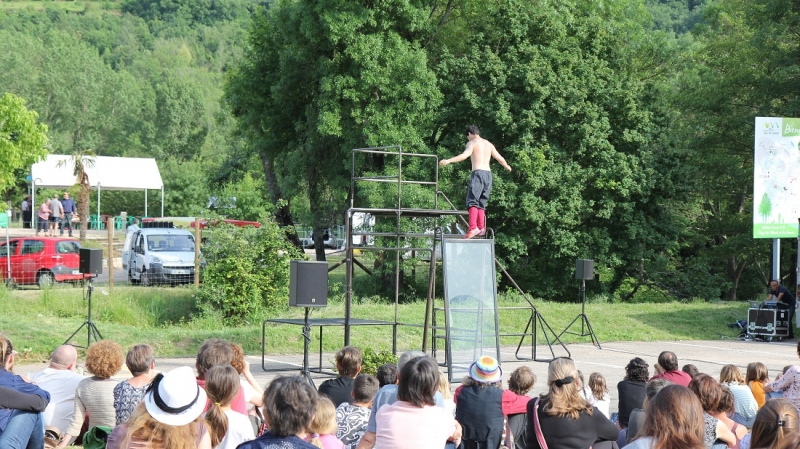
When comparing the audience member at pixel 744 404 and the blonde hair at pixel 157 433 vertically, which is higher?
the blonde hair at pixel 157 433

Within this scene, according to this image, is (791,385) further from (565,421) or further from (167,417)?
(167,417)

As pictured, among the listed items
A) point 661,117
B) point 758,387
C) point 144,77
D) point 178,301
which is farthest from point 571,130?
point 144,77

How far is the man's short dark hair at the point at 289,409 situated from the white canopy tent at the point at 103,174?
4378cm

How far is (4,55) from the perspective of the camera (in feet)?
270

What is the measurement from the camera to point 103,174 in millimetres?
49656

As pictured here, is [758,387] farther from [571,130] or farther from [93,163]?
[93,163]

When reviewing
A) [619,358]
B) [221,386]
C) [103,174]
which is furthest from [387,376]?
[103,174]

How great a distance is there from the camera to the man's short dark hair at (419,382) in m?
5.47

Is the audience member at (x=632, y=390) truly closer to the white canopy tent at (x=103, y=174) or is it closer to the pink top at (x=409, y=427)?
the pink top at (x=409, y=427)

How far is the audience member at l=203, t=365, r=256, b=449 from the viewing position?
5.36 meters

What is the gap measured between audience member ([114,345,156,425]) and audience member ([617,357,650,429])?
3.86 m

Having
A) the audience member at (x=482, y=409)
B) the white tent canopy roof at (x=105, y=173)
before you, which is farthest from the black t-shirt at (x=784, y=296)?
the white tent canopy roof at (x=105, y=173)

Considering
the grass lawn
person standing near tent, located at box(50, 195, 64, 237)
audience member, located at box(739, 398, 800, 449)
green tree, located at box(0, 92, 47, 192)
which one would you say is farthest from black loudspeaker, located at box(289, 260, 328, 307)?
person standing near tent, located at box(50, 195, 64, 237)

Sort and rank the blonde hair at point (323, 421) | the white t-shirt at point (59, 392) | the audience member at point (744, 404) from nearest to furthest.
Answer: the blonde hair at point (323, 421), the audience member at point (744, 404), the white t-shirt at point (59, 392)
